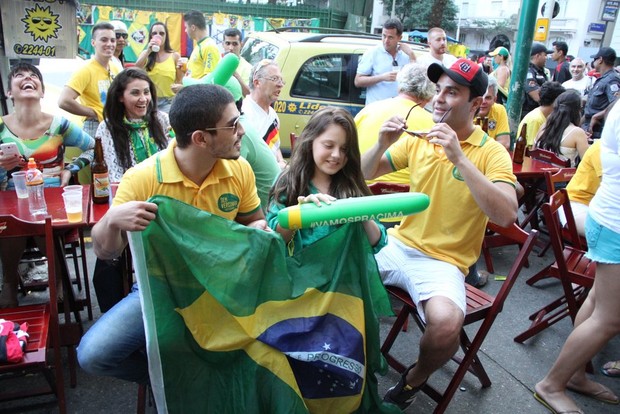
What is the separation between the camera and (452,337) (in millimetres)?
2373

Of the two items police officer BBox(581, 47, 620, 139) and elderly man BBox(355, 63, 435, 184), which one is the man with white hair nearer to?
police officer BBox(581, 47, 620, 139)

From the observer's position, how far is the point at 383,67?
6051 mm

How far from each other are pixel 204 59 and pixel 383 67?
218cm

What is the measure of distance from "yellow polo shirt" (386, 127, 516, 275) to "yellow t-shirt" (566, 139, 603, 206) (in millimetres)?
1276

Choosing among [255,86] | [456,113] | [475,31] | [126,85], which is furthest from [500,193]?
[475,31]

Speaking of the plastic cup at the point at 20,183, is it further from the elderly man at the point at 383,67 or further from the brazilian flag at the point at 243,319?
the elderly man at the point at 383,67

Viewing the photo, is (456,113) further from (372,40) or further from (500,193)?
(372,40)

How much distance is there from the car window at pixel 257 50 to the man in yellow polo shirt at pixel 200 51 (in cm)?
74

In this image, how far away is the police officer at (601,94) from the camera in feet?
23.7

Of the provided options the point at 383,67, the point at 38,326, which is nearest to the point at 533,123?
the point at 383,67

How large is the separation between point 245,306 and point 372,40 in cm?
582

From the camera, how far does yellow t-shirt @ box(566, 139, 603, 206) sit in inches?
141

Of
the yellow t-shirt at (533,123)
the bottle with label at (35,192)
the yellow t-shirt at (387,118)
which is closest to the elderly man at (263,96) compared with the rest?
the yellow t-shirt at (387,118)

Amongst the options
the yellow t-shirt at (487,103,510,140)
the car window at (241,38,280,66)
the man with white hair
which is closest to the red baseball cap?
the yellow t-shirt at (487,103,510,140)
